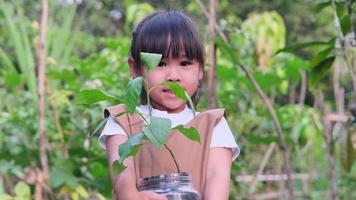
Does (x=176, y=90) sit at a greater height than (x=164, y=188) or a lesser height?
greater

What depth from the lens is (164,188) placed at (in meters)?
1.67

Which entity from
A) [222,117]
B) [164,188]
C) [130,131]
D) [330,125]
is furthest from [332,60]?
[164,188]

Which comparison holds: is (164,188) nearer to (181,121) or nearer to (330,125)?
(181,121)

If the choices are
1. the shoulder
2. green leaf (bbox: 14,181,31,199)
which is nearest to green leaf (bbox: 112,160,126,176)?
the shoulder

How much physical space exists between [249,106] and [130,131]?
8.08ft

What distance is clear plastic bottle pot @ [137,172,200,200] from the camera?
163 cm

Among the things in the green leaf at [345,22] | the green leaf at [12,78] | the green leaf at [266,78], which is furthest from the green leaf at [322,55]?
the green leaf at [12,78]

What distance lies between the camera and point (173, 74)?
1.91 metres

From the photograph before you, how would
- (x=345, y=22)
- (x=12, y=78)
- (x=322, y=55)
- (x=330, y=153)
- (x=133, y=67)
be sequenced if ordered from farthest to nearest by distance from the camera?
1. (x=12, y=78)
2. (x=330, y=153)
3. (x=322, y=55)
4. (x=345, y=22)
5. (x=133, y=67)

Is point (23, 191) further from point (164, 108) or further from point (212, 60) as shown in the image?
point (164, 108)

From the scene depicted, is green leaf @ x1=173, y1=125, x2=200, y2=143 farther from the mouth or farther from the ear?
the ear

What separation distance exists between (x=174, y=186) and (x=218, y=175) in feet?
0.80

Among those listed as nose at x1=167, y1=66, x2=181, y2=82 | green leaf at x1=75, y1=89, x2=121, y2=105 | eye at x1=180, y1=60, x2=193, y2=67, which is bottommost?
green leaf at x1=75, y1=89, x2=121, y2=105

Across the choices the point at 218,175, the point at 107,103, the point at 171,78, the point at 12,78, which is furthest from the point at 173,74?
the point at 12,78
